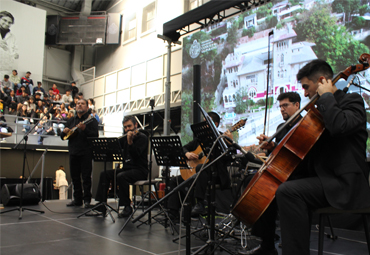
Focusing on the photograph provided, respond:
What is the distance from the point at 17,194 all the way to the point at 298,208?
508 centimetres

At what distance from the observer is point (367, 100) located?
5211 millimetres

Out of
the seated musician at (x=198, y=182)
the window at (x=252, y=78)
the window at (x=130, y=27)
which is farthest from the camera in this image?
the window at (x=130, y=27)

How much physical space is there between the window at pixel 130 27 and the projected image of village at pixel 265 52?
757 centimetres

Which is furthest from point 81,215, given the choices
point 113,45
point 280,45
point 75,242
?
A: point 113,45

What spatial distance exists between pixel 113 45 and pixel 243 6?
1140 cm

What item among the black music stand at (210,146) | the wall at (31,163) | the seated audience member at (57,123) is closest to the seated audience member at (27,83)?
the seated audience member at (57,123)

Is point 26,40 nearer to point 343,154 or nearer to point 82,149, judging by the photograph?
point 82,149

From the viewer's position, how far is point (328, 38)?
607 cm

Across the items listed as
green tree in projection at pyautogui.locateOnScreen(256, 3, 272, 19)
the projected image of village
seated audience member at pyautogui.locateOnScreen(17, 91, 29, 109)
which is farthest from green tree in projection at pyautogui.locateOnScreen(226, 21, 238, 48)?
seated audience member at pyautogui.locateOnScreen(17, 91, 29, 109)

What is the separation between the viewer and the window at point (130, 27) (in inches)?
642

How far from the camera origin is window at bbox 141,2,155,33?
15148 millimetres

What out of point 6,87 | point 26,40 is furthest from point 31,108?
point 26,40

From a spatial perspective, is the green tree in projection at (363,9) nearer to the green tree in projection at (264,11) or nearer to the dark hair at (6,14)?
the green tree in projection at (264,11)

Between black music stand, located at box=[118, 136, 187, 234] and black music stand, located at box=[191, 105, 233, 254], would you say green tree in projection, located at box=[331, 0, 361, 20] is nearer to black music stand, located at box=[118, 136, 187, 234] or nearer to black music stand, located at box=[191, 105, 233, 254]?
black music stand, located at box=[118, 136, 187, 234]
